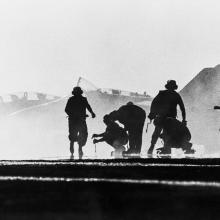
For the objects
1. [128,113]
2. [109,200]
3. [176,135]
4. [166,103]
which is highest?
[109,200]

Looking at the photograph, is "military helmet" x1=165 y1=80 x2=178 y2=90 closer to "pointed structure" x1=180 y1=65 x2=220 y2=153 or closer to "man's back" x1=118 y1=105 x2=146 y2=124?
"man's back" x1=118 y1=105 x2=146 y2=124

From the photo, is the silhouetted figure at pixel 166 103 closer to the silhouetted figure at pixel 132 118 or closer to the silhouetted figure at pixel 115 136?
the silhouetted figure at pixel 132 118

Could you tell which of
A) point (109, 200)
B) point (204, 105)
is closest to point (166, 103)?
point (109, 200)

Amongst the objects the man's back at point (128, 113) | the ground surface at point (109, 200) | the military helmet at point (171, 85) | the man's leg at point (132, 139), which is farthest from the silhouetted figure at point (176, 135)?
the ground surface at point (109, 200)

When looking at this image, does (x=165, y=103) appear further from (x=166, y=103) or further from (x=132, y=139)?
(x=132, y=139)

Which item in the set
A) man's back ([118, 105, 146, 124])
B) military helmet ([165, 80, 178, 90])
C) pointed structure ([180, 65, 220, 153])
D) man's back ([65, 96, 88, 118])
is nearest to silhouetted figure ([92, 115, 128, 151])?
man's back ([118, 105, 146, 124])

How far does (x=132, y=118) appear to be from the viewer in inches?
736

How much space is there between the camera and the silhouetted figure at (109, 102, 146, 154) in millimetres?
18719

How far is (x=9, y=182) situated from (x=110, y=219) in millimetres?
3030

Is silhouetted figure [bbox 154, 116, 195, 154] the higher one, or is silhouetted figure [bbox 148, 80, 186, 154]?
silhouetted figure [bbox 148, 80, 186, 154]

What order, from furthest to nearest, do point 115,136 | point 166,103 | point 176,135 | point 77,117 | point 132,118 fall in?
point 77,117, point 115,136, point 132,118, point 166,103, point 176,135

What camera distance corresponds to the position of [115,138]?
1884 cm

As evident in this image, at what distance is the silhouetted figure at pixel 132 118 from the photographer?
18719 millimetres

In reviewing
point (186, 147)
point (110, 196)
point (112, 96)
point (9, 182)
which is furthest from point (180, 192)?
point (112, 96)
